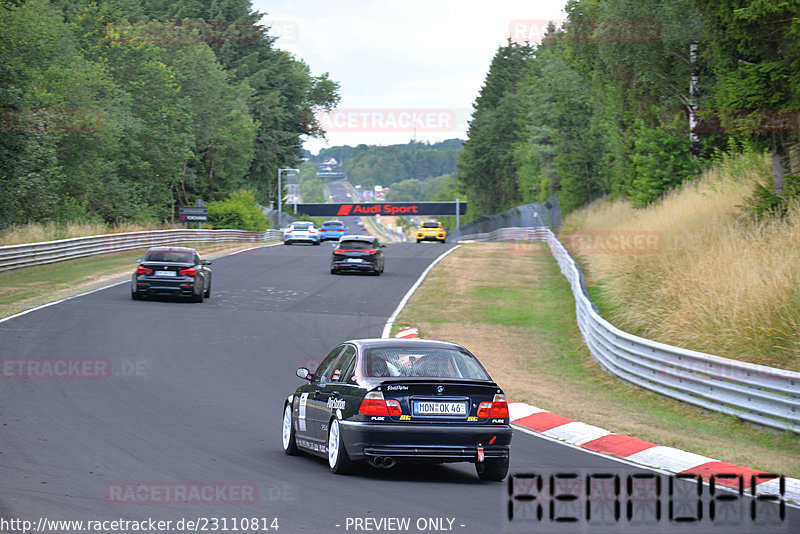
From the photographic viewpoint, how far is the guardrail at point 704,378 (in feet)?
41.2

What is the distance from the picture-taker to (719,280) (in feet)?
57.9

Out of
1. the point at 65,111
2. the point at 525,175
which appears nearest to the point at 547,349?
the point at 65,111

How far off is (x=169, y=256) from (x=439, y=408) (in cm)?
2018

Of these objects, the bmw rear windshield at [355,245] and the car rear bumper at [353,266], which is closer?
the car rear bumper at [353,266]

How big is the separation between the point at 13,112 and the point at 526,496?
1474 inches

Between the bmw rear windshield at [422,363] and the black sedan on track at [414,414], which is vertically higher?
the bmw rear windshield at [422,363]

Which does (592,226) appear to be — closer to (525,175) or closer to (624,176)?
(624,176)

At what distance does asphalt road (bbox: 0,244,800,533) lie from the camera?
770 centimetres
